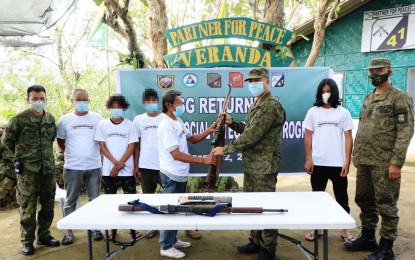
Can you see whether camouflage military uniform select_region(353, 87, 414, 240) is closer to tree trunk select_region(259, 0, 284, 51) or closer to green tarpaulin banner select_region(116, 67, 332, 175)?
green tarpaulin banner select_region(116, 67, 332, 175)

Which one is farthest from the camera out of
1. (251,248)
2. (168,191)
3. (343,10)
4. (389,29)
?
(343,10)

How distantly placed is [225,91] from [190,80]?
18.4 inches

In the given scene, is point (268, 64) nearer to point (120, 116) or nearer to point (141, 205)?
point (120, 116)

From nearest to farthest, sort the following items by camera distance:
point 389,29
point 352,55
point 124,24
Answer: point 124,24, point 389,29, point 352,55

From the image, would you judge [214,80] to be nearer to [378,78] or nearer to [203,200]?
[378,78]

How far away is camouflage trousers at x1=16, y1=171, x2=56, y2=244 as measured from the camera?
329 centimetres

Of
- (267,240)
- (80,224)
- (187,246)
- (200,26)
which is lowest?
(187,246)

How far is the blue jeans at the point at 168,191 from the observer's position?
3080 millimetres

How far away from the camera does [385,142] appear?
2.97m

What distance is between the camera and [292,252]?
3.30m

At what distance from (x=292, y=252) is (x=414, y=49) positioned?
6930 millimetres

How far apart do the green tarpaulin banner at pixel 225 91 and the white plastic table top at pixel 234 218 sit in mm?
1790

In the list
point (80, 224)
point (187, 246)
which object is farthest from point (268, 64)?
point (80, 224)

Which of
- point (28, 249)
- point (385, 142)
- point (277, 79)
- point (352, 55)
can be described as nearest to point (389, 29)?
point (352, 55)
